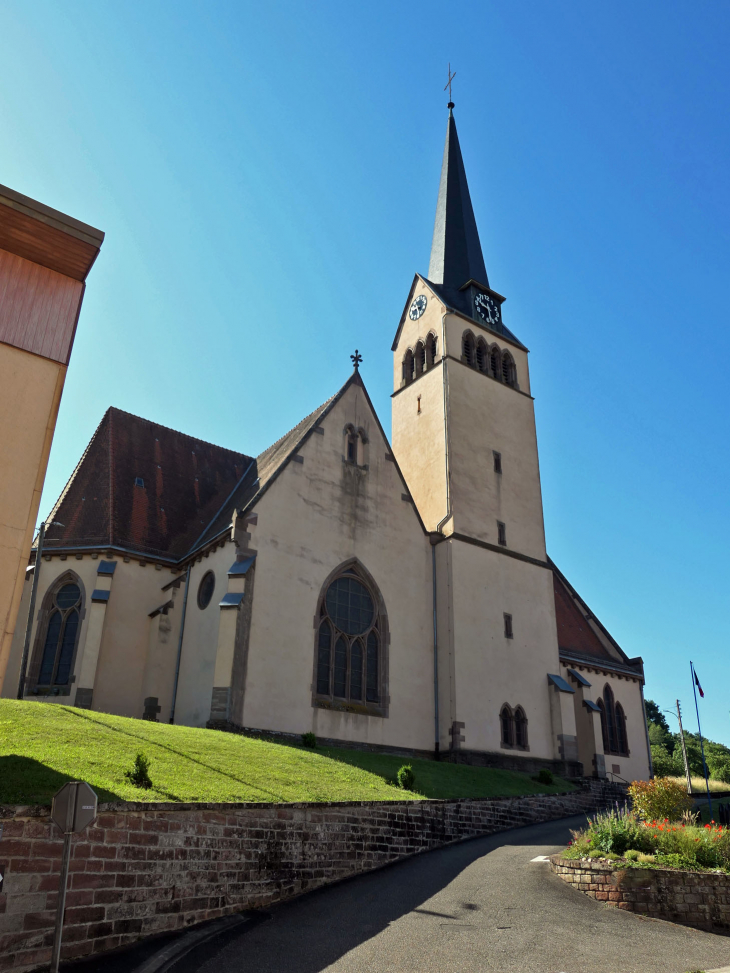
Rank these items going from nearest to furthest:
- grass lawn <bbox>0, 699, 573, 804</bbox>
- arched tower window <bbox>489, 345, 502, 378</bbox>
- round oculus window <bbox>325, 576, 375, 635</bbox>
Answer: grass lawn <bbox>0, 699, 573, 804</bbox>
round oculus window <bbox>325, 576, 375, 635</bbox>
arched tower window <bbox>489, 345, 502, 378</bbox>

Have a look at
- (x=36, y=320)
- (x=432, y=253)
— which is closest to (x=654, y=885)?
(x=36, y=320)

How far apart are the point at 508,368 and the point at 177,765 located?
25.8 meters

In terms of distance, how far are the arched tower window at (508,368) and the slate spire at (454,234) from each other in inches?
164

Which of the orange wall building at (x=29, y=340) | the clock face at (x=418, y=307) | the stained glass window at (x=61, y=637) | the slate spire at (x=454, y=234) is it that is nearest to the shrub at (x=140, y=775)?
the orange wall building at (x=29, y=340)

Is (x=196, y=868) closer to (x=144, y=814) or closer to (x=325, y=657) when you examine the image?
(x=144, y=814)

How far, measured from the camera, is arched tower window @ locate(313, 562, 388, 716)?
23172 mm

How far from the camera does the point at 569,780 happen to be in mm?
27031

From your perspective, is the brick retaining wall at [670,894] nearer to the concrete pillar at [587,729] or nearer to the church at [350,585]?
the church at [350,585]

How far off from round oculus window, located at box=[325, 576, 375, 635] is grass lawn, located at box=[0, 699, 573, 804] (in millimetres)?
4238

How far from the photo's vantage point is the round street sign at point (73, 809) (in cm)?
842

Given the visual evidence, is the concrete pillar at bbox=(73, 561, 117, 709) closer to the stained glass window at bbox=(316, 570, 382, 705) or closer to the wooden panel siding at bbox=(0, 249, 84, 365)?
the stained glass window at bbox=(316, 570, 382, 705)

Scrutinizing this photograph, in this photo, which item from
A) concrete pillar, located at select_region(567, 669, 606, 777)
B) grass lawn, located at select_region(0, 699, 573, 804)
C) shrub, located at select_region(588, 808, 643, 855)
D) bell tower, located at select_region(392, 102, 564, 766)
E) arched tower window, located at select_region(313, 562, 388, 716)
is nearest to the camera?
grass lawn, located at select_region(0, 699, 573, 804)

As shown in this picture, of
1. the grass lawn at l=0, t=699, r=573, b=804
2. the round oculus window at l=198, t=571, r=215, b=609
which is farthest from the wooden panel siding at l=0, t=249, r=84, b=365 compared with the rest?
the round oculus window at l=198, t=571, r=215, b=609

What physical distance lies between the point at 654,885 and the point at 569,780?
1564cm
